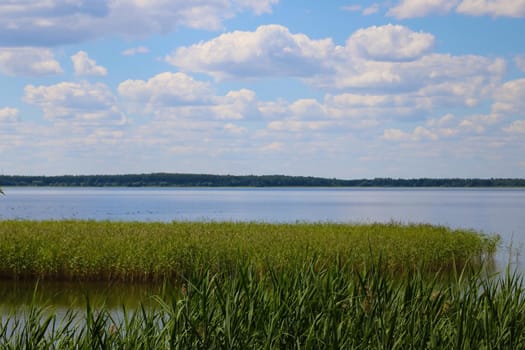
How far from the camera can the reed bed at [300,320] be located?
6.97 metres

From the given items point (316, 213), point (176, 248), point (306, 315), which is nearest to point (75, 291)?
point (176, 248)

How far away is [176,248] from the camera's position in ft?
65.5

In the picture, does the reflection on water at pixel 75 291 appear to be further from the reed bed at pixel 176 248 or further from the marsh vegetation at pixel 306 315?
the marsh vegetation at pixel 306 315

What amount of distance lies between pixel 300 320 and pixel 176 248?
12767mm

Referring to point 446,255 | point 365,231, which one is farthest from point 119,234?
point 446,255

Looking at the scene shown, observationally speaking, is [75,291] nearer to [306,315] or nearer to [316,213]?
[306,315]

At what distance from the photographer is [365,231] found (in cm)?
2494

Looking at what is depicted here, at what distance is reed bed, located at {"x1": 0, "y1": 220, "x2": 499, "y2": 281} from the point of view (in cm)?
1939

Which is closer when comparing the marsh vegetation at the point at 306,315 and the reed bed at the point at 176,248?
the marsh vegetation at the point at 306,315

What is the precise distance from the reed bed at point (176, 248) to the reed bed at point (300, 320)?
8.67 meters

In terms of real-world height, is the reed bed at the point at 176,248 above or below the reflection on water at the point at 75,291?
above

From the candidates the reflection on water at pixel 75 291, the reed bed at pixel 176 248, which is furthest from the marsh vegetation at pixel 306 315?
the reflection on water at pixel 75 291

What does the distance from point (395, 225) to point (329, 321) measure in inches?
834

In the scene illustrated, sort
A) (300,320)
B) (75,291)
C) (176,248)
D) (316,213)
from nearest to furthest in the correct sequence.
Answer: (300,320), (75,291), (176,248), (316,213)
